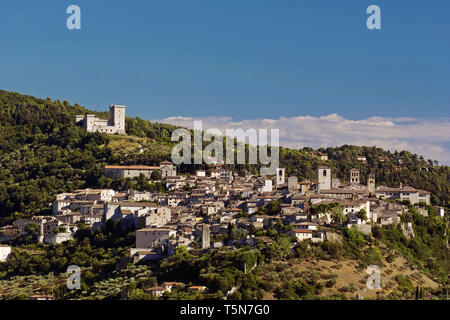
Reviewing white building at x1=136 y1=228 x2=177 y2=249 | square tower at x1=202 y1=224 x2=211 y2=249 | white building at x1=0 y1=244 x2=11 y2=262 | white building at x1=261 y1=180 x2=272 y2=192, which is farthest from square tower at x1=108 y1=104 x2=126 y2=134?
square tower at x1=202 y1=224 x2=211 y2=249

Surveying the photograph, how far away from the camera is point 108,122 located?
92312 mm

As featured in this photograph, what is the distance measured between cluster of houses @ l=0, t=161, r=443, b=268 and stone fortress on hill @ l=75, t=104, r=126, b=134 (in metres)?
19.1

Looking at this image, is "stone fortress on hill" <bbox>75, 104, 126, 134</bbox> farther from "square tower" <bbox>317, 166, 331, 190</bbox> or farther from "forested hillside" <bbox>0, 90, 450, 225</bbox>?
"square tower" <bbox>317, 166, 331, 190</bbox>

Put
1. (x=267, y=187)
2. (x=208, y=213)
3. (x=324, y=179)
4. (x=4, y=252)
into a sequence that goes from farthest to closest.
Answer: (x=267, y=187), (x=324, y=179), (x=208, y=213), (x=4, y=252)

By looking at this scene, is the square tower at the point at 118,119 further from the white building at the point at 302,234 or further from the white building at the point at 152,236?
the white building at the point at 302,234

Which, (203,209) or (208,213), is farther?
(203,209)

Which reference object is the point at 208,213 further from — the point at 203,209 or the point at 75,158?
the point at 75,158

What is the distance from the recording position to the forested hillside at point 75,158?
232 ft

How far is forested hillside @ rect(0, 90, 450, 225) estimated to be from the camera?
70.6 metres

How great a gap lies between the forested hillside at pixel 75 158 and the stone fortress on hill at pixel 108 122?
1472mm

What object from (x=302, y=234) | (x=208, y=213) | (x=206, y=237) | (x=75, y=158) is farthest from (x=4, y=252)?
(x=75, y=158)

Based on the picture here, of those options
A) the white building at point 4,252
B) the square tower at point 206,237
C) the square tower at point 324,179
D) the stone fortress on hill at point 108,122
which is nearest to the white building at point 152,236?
the square tower at point 206,237

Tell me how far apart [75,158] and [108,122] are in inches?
556

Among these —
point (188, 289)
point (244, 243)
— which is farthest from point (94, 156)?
point (188, 289)
